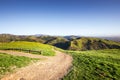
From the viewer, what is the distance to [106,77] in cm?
2228

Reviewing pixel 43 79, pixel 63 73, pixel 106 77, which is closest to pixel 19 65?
pixel 43 79

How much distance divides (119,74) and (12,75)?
18017 mm

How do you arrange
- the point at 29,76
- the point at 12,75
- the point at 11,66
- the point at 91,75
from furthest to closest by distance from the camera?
the point at 91,75 → the point at 11,66 → the point at 29,76 → the point at 12,75

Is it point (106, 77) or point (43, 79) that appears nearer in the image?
point (43, 79)

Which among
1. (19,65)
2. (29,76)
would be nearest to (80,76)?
(29,76)

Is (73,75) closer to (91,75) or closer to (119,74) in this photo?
(91,75)

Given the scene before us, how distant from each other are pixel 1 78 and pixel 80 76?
37.3 feet

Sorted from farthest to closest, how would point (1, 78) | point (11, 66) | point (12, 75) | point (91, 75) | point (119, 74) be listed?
1. point (119, 74)
2. point (91, 75)
3. point (11, 66)
4. point (12, 75)
5. point (1, 78)

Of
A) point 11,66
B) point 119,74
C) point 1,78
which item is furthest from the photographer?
point 119,74

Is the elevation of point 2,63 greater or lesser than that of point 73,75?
greater

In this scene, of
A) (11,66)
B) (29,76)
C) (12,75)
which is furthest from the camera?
(11,66)

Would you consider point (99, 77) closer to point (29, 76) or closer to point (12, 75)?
point (29, 76)

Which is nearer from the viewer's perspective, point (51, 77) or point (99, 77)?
point (51, 77)

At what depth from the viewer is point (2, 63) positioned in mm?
21453
